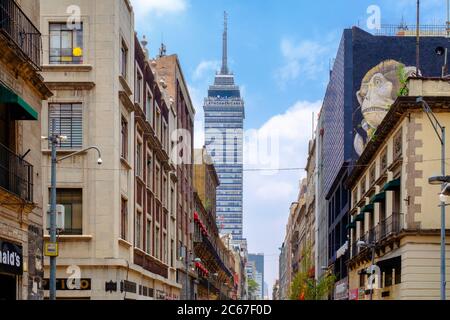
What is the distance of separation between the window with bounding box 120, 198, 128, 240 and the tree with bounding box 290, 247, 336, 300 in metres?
42.0

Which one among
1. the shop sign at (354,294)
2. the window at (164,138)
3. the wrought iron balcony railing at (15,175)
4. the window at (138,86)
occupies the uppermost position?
the window at (138,86)

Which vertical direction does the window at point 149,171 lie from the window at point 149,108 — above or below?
below

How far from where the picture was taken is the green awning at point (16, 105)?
62.5ft

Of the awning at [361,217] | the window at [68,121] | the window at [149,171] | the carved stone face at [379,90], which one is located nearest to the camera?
the window at [68,121]

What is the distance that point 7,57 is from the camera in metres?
20.1

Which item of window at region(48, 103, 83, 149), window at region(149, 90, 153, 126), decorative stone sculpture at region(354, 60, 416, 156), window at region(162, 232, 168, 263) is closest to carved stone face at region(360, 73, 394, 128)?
decorative stone sculpture at region(354, 60, 416, 156)

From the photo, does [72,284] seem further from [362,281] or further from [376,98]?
[376,98]

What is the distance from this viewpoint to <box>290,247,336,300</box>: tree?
78938mm

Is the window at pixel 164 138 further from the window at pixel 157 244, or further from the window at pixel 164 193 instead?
the window at pixel 157 244

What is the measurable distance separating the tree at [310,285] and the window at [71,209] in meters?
46.5

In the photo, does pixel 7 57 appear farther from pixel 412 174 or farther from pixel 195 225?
pixel 195 225

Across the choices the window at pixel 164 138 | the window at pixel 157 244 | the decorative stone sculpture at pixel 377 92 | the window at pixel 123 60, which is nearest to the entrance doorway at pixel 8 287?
Result: the window at pixel 123 60

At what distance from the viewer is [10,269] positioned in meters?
20.0
